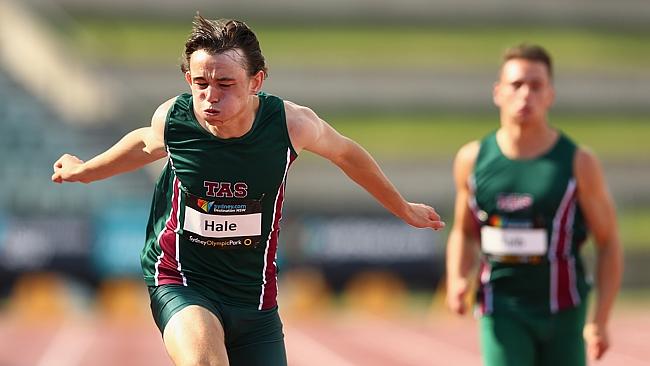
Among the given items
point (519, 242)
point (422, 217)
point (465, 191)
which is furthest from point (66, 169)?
point (519, 242)

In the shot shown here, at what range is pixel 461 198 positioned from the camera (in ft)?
17.0

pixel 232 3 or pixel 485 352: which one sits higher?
pixel 232 3

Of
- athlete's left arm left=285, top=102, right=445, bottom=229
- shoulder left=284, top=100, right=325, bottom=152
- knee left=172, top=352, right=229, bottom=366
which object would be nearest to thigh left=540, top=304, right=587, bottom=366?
athlete's left arm left=285, top=102, right=445, bottom=229

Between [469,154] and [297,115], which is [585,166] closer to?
[469,154]

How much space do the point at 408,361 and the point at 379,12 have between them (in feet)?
59.6

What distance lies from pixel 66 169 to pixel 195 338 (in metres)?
1.10

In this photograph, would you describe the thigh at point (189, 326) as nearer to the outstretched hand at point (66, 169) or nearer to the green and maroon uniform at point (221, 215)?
the green and maroon uniform at point (221, 215)

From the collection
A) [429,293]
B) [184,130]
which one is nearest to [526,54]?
[184,130]

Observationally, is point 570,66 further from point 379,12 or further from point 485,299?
point 485,299

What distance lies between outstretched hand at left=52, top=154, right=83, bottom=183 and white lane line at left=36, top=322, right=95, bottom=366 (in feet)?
22.9

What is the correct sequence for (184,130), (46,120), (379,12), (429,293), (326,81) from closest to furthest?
(184,130) < (429,293) < (46,120) < (326,81) < (379,12)

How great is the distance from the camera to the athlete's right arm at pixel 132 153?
407 cm

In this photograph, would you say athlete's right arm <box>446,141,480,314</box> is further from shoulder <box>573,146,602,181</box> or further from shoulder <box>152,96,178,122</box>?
shoulder <box>152,96,178,122</box>

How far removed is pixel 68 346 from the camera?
12758mm
